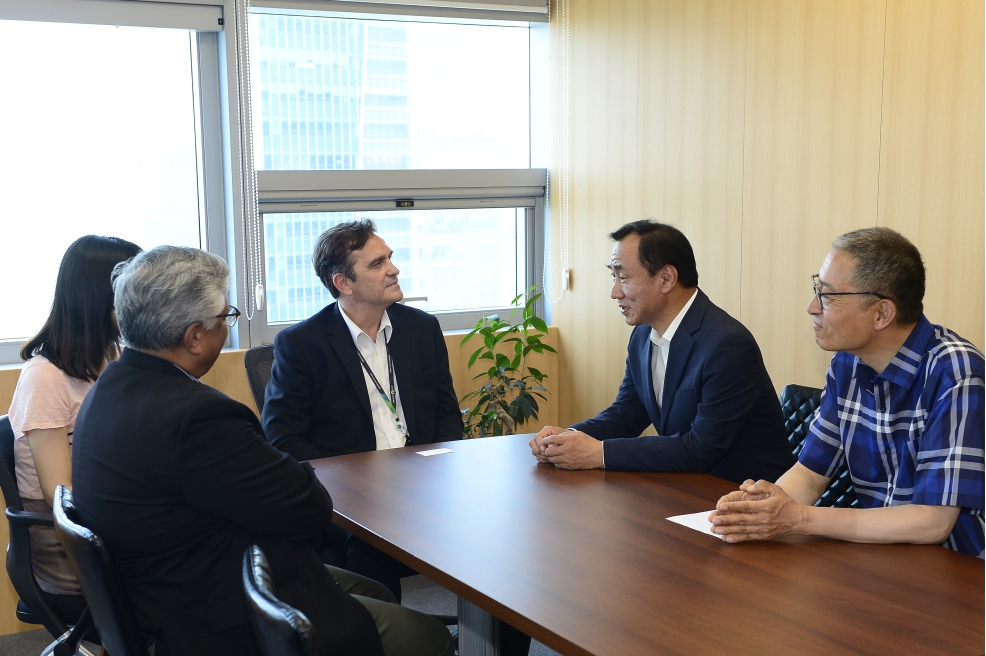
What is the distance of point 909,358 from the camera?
6.97 ft

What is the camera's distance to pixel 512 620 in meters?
1.67

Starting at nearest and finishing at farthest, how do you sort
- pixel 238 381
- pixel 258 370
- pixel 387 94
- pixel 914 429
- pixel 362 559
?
pixel 914 429 → pixel 362 559 → pixel 258 370 → pixel 238 381 → pixel 387 94

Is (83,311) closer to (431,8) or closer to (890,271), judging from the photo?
(890,271)

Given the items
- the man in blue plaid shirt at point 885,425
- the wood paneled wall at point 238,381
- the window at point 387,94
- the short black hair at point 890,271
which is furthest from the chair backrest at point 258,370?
the short black hair at point 890,271

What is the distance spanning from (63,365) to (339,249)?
→ 1.00 metres

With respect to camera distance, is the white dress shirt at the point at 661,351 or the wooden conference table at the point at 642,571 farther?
the white dress shirt at the point at 661,351

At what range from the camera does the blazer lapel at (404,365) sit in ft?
11.0

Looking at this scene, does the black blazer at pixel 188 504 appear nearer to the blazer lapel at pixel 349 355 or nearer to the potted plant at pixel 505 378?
the blazer lapel at pixel 349 355

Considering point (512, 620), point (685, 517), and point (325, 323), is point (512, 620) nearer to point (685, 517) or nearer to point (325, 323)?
point (685, 517)

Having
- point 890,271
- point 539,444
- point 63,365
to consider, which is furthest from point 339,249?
point 890,271

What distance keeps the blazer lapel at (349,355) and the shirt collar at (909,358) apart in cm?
169

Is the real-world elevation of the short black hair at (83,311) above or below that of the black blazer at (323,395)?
above

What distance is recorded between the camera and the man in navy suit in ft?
8.61

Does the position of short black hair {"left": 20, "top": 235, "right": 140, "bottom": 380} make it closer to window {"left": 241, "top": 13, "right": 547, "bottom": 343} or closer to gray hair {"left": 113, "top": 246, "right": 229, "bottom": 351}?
gray hair {"left": 113, "top": 246, "right": 229, "bottom": 351}
